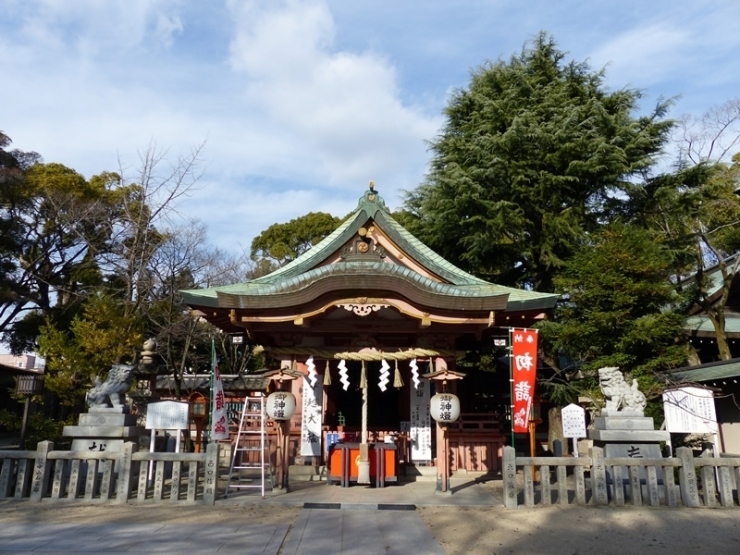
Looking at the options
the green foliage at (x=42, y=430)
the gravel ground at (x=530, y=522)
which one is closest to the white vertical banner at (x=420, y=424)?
the gravel ground at (x=530, y=522)

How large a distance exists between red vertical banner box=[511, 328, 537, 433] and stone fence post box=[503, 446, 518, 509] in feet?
4.52

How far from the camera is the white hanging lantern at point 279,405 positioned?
9.98 metres

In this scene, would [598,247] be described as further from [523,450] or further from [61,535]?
[61,535]

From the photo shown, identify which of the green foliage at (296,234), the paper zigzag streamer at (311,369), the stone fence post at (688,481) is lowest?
the stone fence post at (688,481)

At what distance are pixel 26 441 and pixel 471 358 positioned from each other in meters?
13.6

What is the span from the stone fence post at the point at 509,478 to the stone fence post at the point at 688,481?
111 inches

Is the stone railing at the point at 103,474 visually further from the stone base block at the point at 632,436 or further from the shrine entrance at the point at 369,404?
the stone base block at the point at 632,436

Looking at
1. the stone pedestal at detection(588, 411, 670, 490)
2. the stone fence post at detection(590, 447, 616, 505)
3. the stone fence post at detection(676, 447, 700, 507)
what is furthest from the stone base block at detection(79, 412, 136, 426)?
the stone fence post at detection(676, 447, 700, 507)

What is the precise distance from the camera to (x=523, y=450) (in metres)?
16.3

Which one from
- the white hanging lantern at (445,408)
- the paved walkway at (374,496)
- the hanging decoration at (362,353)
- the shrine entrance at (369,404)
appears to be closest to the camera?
the paved walkway at (374,496)

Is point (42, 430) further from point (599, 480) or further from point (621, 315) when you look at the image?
point (621, 315)

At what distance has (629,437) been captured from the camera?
31.0ft

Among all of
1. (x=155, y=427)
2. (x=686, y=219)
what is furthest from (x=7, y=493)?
(x=686, y=219)

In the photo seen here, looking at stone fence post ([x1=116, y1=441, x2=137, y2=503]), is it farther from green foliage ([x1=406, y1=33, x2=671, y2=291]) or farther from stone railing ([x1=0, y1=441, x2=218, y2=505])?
green foliage ([x1=406, y1=33, x2=671, y2=291])
